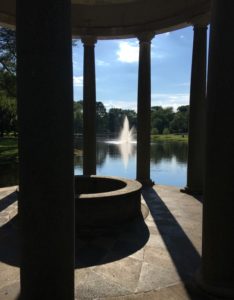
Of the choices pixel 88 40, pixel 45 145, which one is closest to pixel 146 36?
pixel 88 40

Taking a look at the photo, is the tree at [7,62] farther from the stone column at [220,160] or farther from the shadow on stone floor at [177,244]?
the stone column at [220,160]

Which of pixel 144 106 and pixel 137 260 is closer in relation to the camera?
pixel 137 260

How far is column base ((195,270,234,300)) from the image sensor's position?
19.1m

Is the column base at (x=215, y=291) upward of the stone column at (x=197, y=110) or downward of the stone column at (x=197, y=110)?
downward

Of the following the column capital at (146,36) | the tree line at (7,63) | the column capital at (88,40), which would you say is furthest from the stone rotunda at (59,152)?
the tree line at (7,63)

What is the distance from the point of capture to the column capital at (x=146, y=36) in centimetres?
5984

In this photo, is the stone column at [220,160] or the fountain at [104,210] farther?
the fountain at [104,210]

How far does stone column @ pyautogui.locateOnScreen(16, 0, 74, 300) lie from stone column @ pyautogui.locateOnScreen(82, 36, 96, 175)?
49.7 meters

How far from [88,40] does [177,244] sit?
47443 millimetres

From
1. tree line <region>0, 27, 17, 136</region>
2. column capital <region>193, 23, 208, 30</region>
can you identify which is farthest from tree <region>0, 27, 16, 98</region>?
column capital <region>193, 23, 208, 30</region>

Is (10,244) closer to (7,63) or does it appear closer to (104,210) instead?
(104,210)

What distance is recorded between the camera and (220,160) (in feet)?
61.8

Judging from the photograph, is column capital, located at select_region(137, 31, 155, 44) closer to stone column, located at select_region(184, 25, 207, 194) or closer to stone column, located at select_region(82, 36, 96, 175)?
stone column, located at select_region(82, 36, 96, 175)

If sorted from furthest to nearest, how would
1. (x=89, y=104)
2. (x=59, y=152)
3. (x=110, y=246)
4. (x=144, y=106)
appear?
(x=89, y=104) → (x=144, y=106) → (x=110, y=246) → (x=59, y=152)
